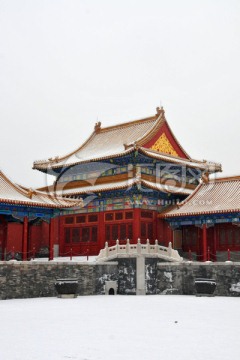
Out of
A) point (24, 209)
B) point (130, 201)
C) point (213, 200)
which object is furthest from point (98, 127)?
point (24, 209)

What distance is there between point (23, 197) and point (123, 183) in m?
8.29

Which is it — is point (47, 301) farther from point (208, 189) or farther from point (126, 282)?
point (208, 189)

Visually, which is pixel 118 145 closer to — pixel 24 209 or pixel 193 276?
pixel 24 209

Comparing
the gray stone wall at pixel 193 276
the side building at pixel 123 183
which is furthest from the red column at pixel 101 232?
the gray stone wall at pixel 193 276

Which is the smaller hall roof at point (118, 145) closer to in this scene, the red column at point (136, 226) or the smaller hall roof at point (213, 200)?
the smaller hall roof at point (213, 200)

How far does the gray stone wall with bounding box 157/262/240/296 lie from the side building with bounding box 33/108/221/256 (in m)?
4.37

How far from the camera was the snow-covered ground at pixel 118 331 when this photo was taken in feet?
37.4

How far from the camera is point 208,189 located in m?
36.2

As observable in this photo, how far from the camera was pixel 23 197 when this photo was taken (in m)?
30.3

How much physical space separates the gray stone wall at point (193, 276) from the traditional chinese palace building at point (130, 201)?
2354 millimetres

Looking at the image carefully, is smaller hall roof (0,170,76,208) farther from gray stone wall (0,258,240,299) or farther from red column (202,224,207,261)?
red column (202,224,207,261)

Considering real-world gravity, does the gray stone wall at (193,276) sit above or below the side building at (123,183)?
below

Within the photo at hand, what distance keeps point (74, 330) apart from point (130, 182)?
20863mm

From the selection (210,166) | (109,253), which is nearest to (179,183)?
(210,166)
